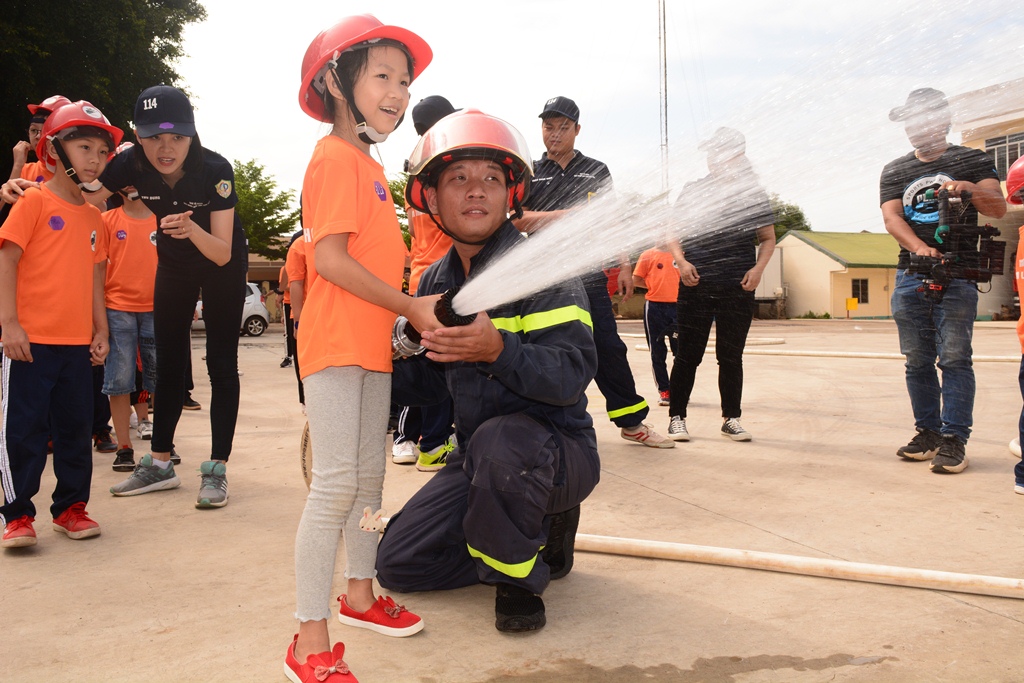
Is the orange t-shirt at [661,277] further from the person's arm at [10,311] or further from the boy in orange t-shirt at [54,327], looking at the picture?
the person's arm at [10,311]

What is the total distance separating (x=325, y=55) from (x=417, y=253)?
2.53 meters

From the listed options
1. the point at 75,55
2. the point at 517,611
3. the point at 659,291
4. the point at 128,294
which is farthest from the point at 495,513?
the point at 75,55

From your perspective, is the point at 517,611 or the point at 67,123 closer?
the point at 517,611

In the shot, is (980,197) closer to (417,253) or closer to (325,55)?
(417,253)

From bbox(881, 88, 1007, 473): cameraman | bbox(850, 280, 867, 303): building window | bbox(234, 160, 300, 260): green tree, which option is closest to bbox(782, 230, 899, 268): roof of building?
bbox(850, 280, 867, 303): building window

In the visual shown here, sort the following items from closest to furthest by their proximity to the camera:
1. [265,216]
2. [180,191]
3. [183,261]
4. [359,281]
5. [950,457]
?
[359,281] → [180,191] → [183,261] → [950,457] → [265,216]

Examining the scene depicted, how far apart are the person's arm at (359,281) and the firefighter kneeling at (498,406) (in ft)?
0.65

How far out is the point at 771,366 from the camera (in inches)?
392

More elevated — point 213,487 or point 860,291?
point 860,291

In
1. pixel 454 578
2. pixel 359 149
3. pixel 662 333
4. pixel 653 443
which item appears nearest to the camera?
pixel 359 149

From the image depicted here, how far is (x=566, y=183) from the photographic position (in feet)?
16.6

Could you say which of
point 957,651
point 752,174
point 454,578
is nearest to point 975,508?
point 957,651

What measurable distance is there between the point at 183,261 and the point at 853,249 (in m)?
41.0

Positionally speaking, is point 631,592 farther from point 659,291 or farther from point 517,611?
point 659,291
